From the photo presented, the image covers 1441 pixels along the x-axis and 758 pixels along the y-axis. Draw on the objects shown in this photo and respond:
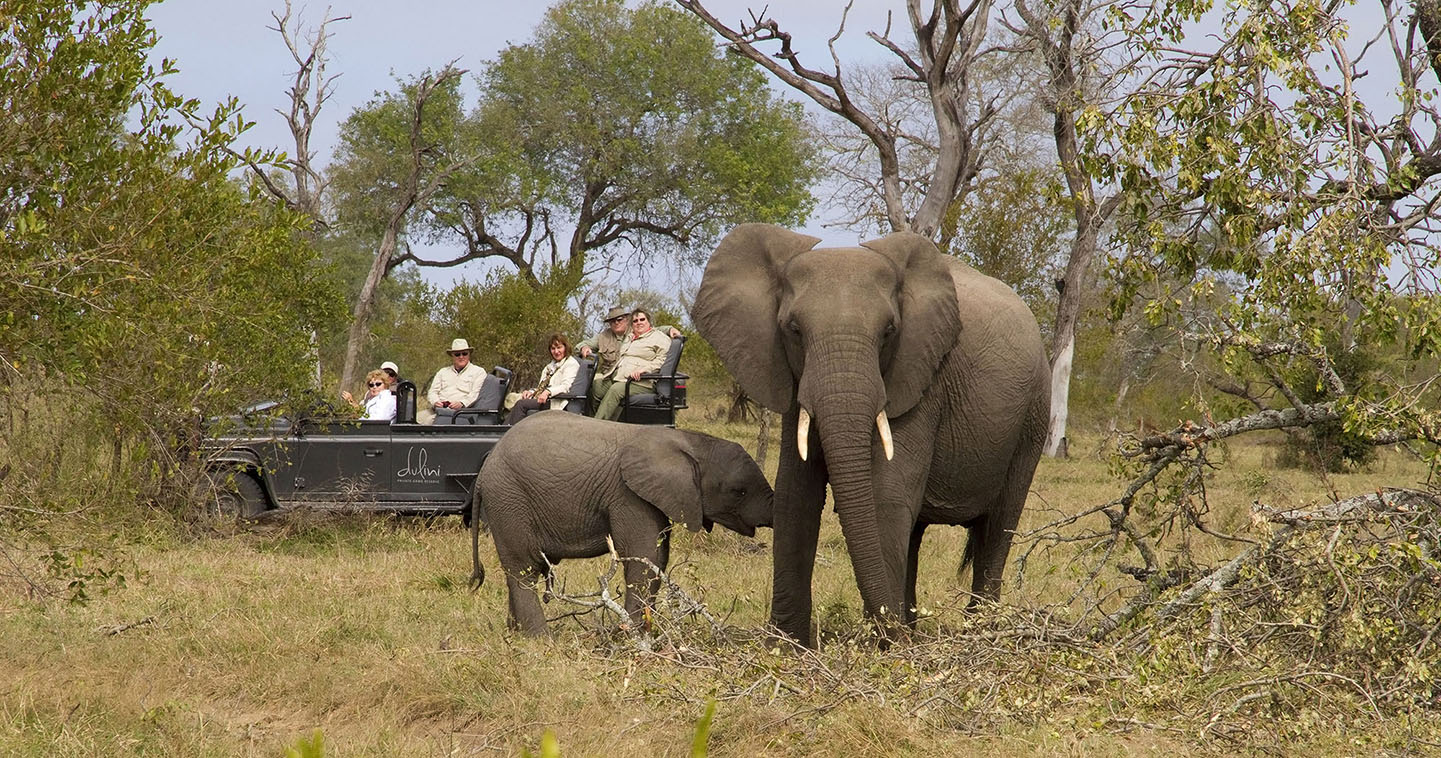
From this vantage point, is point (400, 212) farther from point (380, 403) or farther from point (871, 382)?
point (871, 382)

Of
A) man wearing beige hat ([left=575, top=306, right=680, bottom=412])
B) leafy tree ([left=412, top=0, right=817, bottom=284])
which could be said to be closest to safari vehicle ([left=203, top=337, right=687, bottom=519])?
man wearing beige hat ([left=575, top=306, right=680, bottom=412])

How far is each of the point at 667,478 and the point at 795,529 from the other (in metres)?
0.99

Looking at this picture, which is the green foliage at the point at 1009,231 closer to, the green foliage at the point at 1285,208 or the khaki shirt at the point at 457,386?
the khaki shirt at the point at 457,386

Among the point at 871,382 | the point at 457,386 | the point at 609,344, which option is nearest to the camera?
the point at 871,382

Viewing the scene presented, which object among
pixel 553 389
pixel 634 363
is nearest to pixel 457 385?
pixel 553 389

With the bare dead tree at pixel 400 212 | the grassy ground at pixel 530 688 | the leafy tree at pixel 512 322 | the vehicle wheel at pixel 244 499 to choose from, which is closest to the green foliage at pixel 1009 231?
the leafy tree at pixel 512 322

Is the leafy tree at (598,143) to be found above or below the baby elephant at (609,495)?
above

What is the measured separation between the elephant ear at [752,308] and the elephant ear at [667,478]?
106 centimetres

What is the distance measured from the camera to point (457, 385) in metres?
14.0

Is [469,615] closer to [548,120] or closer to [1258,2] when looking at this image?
[1258,2]

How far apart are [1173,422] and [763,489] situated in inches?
934

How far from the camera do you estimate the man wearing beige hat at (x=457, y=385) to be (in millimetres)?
13742

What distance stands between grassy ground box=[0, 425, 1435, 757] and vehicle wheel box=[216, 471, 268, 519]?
317 cm

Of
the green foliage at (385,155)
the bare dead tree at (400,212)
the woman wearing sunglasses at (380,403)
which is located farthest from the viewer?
the green foliage at (385,155)
